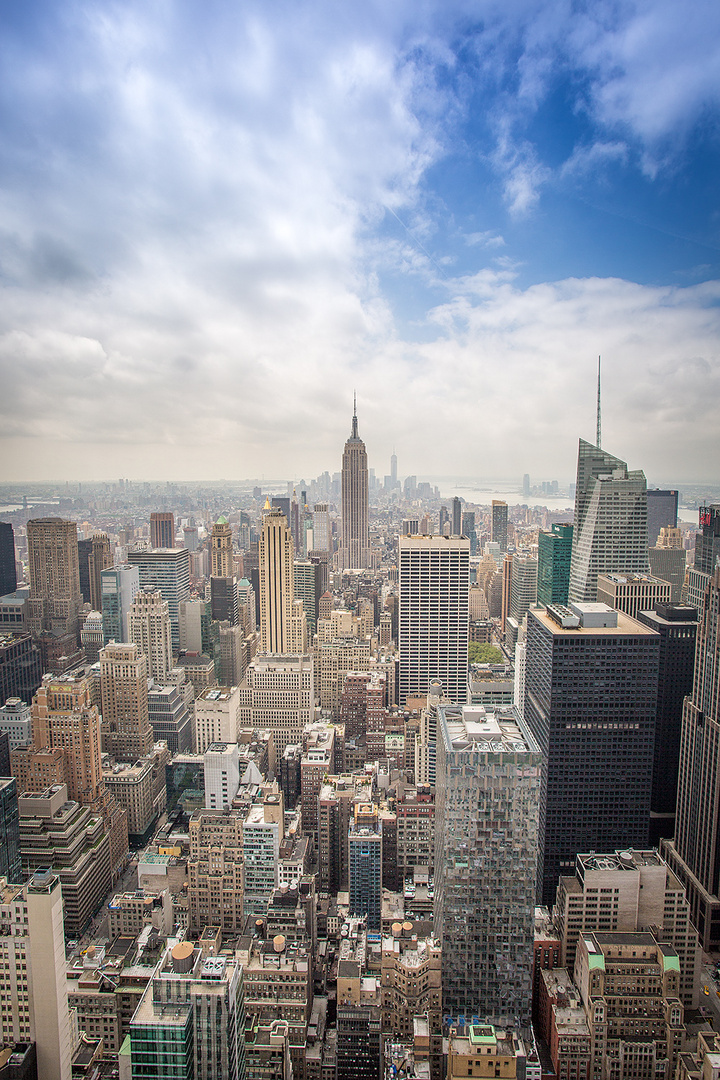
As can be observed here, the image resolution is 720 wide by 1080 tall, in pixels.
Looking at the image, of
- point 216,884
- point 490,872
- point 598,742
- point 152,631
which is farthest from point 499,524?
point 490,872

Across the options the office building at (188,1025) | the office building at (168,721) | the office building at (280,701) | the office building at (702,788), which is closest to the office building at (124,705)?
the office building at (168,721)

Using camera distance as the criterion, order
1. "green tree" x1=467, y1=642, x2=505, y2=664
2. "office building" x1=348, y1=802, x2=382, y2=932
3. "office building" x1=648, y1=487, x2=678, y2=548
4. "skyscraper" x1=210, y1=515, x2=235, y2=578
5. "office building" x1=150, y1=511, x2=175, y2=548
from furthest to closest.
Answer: "skyscraper" x1=210, y1=515, x2=235, y2=578 → "green tree" x1=467, y1=642, x2=505, y2=664 → "office building" x1=150, y1=511, x2=175, y2=548 → "office building" x1=648, y1=487, x2=678, y2=548 → "office building" x1=348, y1=802, x2=382, y2=932

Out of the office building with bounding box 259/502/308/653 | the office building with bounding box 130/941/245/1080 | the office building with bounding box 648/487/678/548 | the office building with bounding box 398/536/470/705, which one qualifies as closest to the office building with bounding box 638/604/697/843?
the office building with bounding box 648/487/678/548

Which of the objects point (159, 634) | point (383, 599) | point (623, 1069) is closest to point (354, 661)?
point (383, 599)

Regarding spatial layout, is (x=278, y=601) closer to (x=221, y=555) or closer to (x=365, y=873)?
(x=221, y=555)

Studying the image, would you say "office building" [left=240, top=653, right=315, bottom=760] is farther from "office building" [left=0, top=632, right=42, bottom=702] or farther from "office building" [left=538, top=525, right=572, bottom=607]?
"office building" [left=538, top=525, right=572, bottom=607]

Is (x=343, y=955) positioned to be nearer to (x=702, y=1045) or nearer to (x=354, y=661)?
(x=702, y=1045)

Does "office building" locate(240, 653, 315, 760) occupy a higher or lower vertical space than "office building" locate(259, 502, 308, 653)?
lower
